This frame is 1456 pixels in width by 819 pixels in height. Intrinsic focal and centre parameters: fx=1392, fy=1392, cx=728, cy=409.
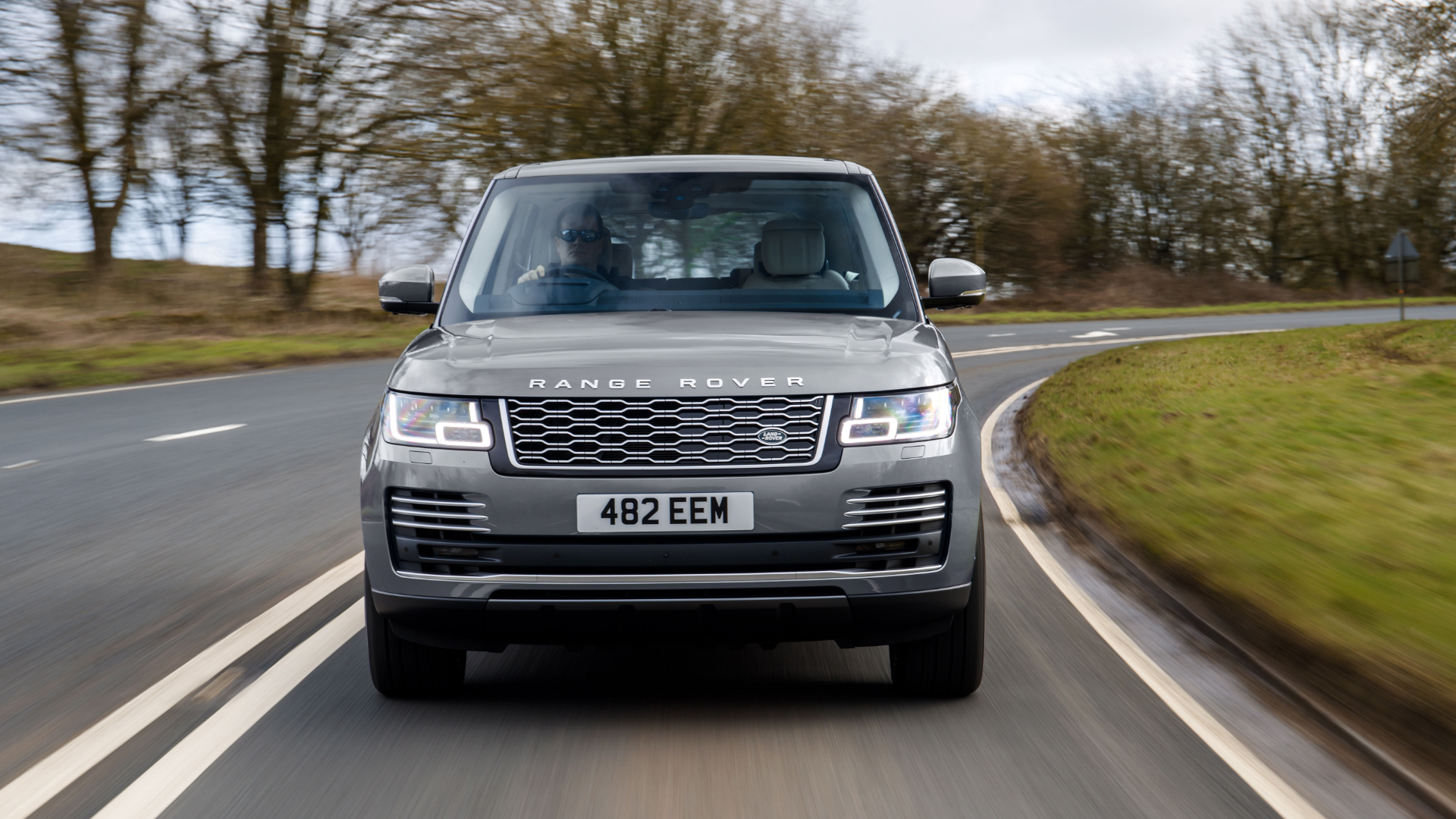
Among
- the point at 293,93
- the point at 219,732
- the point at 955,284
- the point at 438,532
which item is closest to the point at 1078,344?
the point at 293,93

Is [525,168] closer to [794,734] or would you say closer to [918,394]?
[918,394]

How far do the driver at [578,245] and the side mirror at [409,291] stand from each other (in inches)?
16.1

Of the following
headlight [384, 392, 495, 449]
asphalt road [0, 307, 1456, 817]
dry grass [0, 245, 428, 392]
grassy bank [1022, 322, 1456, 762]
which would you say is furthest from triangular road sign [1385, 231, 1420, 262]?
headlight [384, 392, 495, 449]

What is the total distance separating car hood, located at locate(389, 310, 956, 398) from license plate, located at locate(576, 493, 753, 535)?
0.29 metres

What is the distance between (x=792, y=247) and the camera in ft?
17.2

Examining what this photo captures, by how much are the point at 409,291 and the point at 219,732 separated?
1.88 meters

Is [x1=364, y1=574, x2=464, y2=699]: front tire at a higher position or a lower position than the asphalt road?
higher

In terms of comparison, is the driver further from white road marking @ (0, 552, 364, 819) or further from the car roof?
white road marking @ (0, 552, 364, 819)

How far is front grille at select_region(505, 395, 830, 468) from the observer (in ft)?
12.7

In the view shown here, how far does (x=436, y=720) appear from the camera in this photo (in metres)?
4.23

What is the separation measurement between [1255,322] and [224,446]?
29.6 meters

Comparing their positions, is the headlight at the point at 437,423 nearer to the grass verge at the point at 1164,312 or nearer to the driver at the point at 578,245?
the driver at the point at 578,245

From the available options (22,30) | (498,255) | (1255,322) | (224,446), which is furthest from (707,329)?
(1255,322)

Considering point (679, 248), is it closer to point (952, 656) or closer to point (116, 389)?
point (952, 656)
